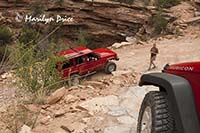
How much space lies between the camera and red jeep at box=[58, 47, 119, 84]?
487 inches

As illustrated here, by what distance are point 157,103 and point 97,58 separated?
379 inches

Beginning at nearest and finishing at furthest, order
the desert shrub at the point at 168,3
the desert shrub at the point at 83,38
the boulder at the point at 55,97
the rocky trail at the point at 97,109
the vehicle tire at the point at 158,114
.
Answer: the vehicle tire at the point at 158,114
the rocky trail at the point at 97,109
the boulder at the point at 55,97
the desert shrub at the point at 168,3
the desert shrub at the point at 83,38

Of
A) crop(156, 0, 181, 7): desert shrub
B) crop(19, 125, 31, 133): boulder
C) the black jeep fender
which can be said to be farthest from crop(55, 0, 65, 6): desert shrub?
the black jeep fender

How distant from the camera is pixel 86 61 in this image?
12.8 metres

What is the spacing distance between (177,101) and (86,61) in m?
9.82

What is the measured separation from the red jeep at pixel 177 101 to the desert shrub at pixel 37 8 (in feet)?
80.1

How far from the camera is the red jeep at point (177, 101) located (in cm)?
296

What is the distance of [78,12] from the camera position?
88.8ft

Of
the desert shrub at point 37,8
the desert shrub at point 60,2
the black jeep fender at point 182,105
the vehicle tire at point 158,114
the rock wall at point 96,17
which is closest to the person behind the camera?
the black jeep fender at point 182,105

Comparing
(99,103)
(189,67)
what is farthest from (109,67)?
(189,67)

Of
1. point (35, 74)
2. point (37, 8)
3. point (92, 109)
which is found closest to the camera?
point (92, 109)

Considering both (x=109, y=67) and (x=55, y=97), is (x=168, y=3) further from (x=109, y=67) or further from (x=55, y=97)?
(x=55, y=97)

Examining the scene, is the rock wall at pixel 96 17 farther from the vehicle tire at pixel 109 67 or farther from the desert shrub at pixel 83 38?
the vehicle tire at pixel 109 67

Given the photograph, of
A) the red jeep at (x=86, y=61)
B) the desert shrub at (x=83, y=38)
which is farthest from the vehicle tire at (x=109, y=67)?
the desert shrub at (x=83, y=38)
